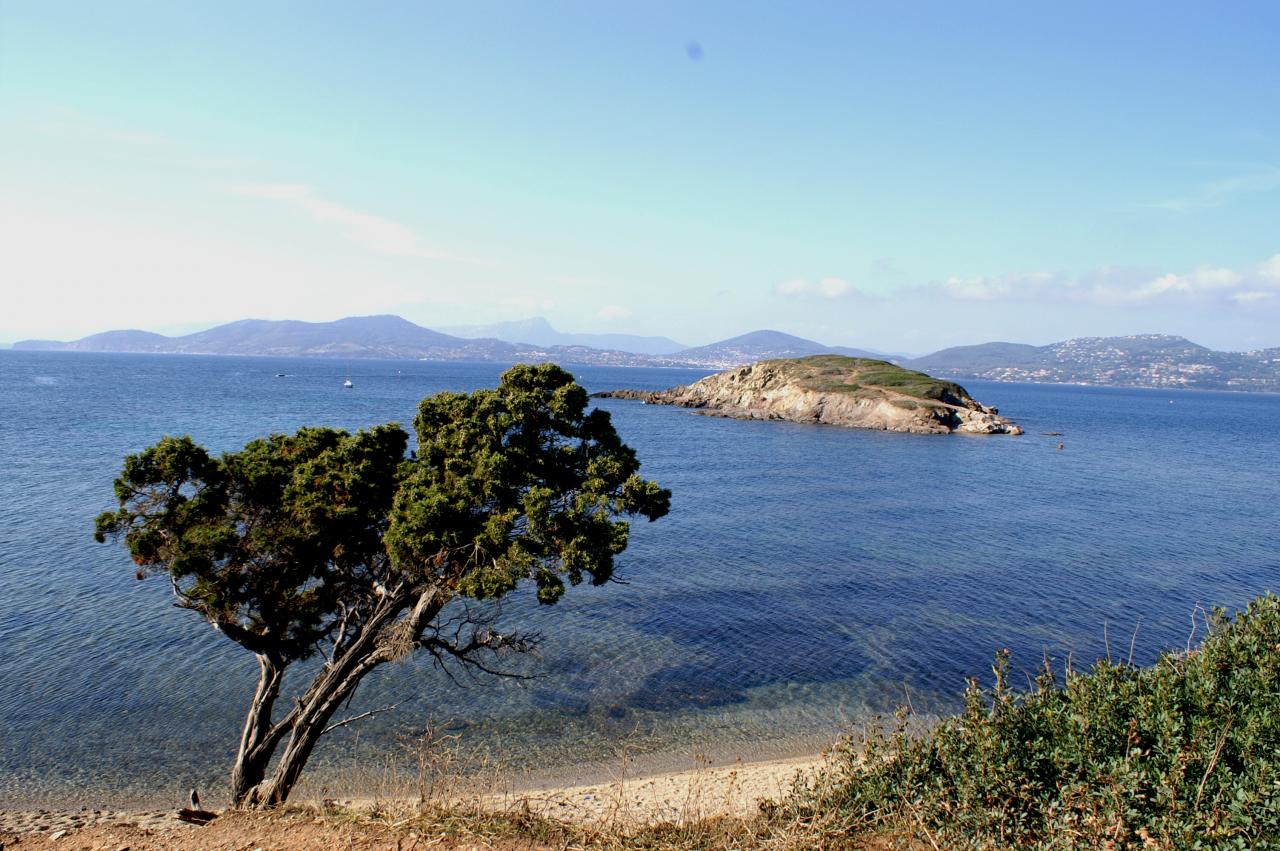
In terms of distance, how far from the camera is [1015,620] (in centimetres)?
3369

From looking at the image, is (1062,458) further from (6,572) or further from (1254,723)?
(6,572)

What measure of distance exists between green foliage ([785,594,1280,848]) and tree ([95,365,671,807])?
7.54 metres

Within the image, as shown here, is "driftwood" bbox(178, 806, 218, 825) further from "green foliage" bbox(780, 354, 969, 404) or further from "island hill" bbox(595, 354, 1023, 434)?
"green foliage" bbox(780, 354, 969, 404)

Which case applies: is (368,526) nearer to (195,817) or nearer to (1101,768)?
(195,817)

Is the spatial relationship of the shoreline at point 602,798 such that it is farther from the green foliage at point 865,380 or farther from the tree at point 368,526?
the green foliage at point 865,380

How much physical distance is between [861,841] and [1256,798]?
5.32 m

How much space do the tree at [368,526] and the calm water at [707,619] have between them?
502 cm

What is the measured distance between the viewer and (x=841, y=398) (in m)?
119

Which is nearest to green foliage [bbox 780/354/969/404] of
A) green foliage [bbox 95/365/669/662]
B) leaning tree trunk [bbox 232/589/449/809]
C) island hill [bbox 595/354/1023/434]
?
island hill [bbox 595/354/1023/434]

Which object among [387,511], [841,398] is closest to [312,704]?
[387,511]

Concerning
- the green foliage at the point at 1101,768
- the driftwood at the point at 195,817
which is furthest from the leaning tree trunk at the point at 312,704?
the green foliage at the point at 1101,768

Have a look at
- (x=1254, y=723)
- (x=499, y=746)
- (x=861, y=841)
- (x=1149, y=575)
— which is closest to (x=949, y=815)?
(x=861, y=841)

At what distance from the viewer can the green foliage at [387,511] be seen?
17.0m

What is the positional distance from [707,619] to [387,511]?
60.3 ft
